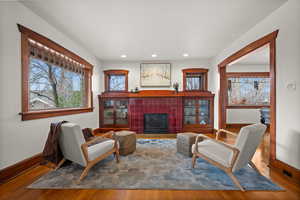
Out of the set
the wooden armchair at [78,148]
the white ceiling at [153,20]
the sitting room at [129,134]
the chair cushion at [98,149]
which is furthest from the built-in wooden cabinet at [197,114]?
the wooden armchair at [78,148]

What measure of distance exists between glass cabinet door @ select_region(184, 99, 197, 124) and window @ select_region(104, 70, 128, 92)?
2418 mm

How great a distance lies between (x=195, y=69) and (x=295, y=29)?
3015mm

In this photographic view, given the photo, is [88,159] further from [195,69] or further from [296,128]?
[195,69]

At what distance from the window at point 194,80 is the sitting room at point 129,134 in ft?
3.45

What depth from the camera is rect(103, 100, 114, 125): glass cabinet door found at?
16.4 ft

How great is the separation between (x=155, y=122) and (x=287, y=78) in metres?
3.59

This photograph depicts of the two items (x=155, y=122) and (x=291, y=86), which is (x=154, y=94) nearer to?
(x=155, y=122)

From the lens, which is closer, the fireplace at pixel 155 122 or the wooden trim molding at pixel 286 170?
the wooden trim molding at pixel 286 170

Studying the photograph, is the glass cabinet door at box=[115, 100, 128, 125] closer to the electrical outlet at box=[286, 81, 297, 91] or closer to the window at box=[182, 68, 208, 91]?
the window at box=[182, 68, 208, 91]

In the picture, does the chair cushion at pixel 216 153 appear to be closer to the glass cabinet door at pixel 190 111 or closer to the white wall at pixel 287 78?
the white wall at pixel 287 78

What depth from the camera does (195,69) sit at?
4922 millimetres

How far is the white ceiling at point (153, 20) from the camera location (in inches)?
82.5

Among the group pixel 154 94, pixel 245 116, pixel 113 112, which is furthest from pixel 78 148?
pixel 245 116

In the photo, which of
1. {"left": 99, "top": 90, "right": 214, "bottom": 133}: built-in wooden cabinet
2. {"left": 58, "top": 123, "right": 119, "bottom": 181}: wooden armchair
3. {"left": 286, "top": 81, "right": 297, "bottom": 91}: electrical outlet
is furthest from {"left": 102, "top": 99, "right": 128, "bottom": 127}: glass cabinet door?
{"left": 286, "top": 81, "right": 297, "bottom": 91}: electrical outlet
